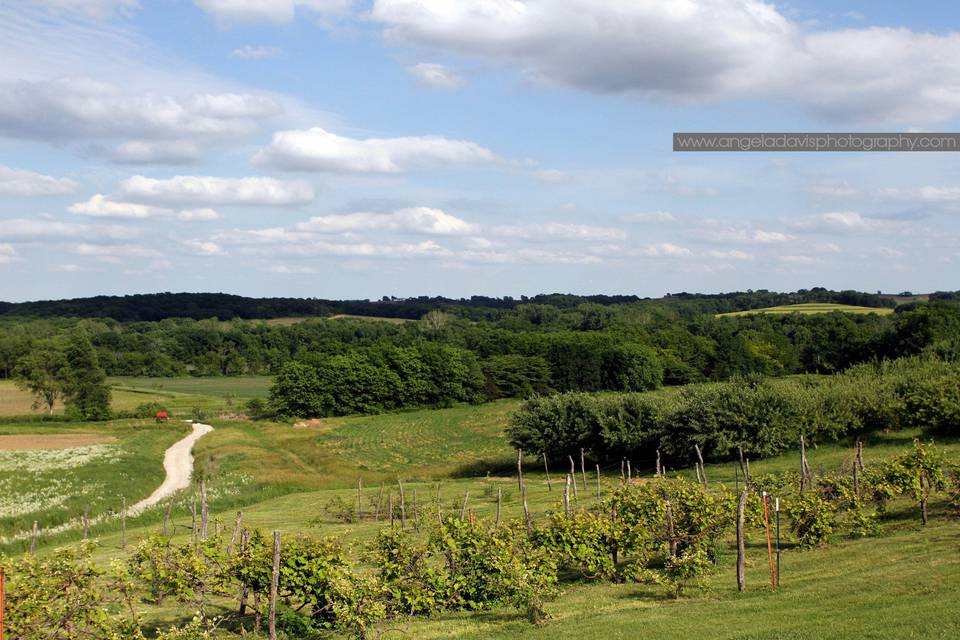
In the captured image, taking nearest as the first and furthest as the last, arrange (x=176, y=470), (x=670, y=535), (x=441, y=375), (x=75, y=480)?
(x=670, y=535), (x=75, y=480), (x=176, y=470), (x=441, y=375)

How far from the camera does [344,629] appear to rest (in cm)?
1555

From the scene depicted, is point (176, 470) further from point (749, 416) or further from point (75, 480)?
point (749, 416)

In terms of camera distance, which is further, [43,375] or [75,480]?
[43,375]

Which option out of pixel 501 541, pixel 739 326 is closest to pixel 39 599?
pixel 501 541

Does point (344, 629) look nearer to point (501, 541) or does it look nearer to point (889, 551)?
point (501, 541)

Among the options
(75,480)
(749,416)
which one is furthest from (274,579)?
(75,480)

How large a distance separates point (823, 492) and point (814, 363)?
386ft

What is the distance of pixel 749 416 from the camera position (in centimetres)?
4569

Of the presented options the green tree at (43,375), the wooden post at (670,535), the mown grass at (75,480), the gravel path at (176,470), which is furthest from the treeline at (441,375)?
the wooden post at (670,535)

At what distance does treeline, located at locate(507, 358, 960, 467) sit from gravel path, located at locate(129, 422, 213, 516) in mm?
25213

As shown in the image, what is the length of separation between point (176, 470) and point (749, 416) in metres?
40.8

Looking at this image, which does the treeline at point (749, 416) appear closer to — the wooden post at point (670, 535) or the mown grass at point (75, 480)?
the wooden post at point (670, 535)

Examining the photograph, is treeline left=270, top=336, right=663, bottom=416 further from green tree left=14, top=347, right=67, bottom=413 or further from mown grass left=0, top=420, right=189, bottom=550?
green tree left=14, top=347, right=67, bottom=413

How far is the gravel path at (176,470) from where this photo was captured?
4463 centimetres
